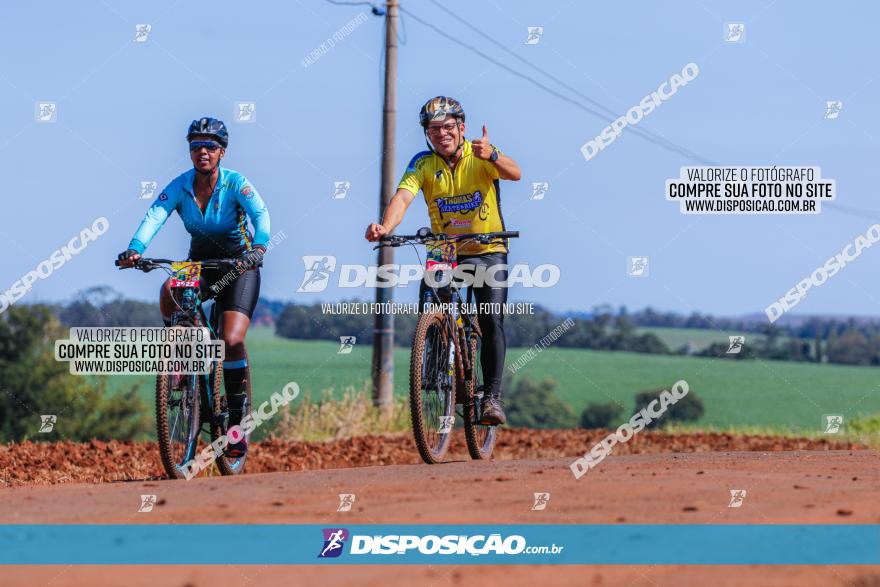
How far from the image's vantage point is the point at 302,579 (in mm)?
5781

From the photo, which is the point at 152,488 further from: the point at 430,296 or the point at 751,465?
the point at 751,465

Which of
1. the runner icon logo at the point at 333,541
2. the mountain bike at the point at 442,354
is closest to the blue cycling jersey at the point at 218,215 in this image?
the mountain bike at the point at 442,354

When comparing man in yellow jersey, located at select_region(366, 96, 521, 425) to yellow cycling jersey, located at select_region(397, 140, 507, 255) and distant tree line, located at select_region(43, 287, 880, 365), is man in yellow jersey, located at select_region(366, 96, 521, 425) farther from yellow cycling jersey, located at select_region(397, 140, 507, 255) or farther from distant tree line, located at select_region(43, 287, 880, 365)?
distant tree line, located at select_region(43, 287, 880, 365)

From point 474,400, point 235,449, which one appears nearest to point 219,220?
point 235,449

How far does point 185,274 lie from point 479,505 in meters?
3.31

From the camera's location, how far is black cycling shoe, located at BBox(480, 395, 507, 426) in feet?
35.0

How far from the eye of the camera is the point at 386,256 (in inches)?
736

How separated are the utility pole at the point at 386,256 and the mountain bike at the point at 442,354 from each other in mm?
7605

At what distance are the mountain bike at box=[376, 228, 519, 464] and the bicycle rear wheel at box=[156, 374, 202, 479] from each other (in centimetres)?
159

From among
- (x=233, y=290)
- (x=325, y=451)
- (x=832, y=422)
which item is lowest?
(x=325, y=451)

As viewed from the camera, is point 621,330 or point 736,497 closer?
point 736,497

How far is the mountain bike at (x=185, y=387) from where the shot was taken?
364 inches

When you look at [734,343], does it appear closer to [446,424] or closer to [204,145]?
[446,424]

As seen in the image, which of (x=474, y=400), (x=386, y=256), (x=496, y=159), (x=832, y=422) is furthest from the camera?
(x=386, y=256)
